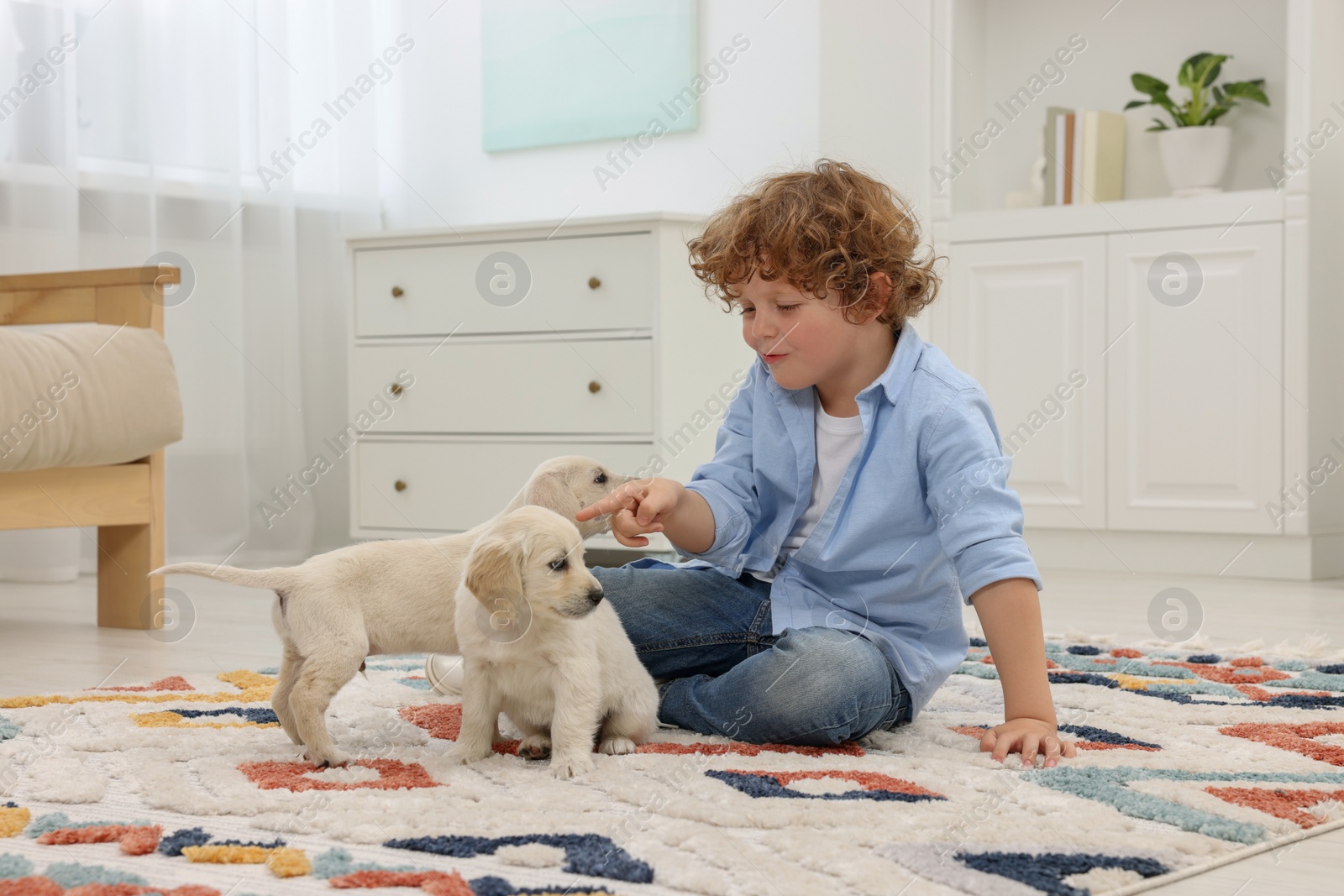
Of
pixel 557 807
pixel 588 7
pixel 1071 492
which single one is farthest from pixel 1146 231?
pixel 557 807

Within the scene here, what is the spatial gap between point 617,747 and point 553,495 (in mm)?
353

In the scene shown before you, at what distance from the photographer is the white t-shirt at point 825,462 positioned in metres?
1.57

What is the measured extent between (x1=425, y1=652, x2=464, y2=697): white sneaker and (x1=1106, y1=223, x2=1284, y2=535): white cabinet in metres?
2.31

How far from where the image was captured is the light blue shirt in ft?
4.63

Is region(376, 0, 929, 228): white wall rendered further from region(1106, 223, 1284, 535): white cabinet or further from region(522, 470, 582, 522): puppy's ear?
A: region(522, 470, 582, 522): puppy's ear

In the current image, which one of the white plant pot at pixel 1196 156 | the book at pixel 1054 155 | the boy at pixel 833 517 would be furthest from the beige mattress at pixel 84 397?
the white plant pot at pixel 1196 156

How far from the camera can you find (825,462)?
1.59 meters

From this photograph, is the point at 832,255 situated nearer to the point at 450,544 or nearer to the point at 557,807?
the point at 450,544

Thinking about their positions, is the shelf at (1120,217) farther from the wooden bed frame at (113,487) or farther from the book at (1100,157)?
the wooden bed frame at (113,487)

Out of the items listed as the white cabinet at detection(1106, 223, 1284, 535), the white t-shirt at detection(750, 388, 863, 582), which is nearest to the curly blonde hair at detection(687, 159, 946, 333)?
the white t-shirt at detection(750, 388, 863, 582)

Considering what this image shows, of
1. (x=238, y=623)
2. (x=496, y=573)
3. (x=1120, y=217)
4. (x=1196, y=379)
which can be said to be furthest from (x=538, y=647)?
(x=1120, y=217)

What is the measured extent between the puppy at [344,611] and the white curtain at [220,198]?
2.16m

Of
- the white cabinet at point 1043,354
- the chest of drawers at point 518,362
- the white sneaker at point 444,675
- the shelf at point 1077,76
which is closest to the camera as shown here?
the white sneaker at point 444,675

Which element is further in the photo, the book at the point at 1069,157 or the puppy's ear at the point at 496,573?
the book at the point at 1069,157
